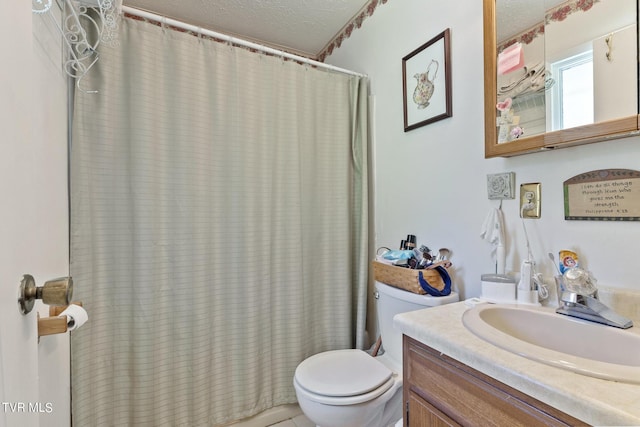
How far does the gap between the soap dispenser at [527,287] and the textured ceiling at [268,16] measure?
1.70 metres

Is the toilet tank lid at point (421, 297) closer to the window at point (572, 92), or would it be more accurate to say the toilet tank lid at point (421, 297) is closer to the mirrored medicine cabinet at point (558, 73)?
the mirrored medicine cabinet at point (558, 73)

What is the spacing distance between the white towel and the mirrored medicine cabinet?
23 centimetres

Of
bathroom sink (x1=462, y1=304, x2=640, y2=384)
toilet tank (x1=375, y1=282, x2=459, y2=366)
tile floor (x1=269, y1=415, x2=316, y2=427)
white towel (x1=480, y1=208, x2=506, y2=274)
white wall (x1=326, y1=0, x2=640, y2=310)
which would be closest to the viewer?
bathroom sink (x1=462, y1=304, x2=640, y2=384)

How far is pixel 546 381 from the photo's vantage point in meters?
0.54

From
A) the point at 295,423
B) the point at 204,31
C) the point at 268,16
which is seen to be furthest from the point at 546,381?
the point at 268,16

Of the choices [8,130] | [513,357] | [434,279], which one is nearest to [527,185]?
[434,279]

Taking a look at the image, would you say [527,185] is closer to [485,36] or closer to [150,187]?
[485,36]

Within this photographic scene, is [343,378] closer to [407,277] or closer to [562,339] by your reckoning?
[407,277]

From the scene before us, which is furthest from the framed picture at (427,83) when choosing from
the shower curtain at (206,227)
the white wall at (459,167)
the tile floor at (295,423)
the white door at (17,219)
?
the tile floor at (295,423)

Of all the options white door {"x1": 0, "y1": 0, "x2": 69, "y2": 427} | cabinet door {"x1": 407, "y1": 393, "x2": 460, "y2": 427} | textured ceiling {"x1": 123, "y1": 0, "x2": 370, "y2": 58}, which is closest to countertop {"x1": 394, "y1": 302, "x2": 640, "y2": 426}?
cabinet door {"x1": 407, "y1": 393, "x2": 460, "y2": 427}

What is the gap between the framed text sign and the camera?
812 millimetres

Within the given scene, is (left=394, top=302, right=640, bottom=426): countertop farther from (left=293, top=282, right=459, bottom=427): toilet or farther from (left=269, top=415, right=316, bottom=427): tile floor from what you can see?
(left=269, top=415, right=316, bottom=427): tile floor

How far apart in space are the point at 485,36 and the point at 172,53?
1.35 meters

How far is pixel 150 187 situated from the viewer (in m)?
1.34
